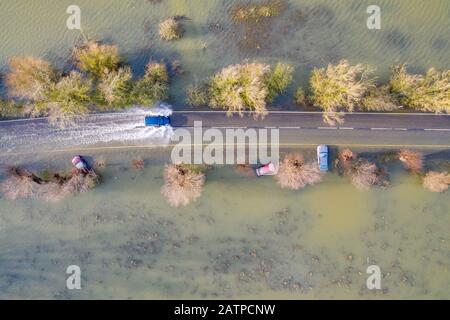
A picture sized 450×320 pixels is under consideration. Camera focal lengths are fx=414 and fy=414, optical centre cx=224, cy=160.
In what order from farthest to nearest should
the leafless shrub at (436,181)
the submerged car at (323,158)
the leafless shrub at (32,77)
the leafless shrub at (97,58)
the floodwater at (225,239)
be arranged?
the floodwater at (225,239) → the submerged car at (323,158) → the leafless shrub at (436,181) → the leafless shrub at (97,58) → the leafless shrub at (32,77)

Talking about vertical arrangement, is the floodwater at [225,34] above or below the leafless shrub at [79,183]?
above

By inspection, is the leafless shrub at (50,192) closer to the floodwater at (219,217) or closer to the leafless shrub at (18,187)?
the leafless shrub at (18,187)

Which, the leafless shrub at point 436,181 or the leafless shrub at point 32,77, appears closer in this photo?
the leafless shrub at point 32,77

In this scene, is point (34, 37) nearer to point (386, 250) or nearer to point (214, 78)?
point (214, 78)

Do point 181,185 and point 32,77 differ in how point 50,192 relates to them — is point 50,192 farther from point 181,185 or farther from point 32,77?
point 181,185

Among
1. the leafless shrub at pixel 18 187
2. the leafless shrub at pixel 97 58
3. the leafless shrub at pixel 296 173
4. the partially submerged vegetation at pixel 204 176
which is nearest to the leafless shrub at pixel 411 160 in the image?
the partially submerged vegetation at pixel 204 176

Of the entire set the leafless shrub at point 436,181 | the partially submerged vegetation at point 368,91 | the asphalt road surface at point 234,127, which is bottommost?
the leafless shrub at point 436,181
